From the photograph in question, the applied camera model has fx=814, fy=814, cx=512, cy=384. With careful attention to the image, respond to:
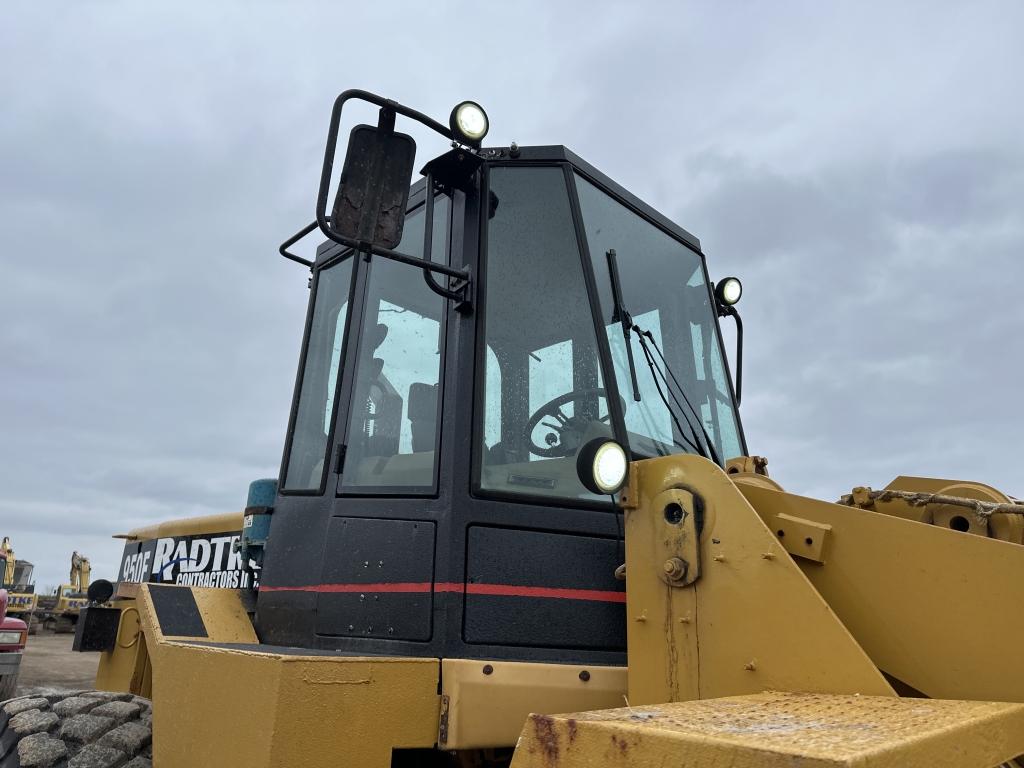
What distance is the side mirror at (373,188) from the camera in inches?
95.5

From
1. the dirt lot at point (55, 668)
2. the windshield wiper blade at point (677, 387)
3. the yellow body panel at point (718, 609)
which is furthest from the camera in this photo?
the dirt lot at point (55, 668)

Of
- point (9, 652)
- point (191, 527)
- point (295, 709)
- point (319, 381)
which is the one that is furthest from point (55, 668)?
point (295, 709)

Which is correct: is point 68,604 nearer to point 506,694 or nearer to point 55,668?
point 55,668

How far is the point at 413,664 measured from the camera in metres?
2.26

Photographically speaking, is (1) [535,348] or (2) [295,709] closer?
(2) [295,709]

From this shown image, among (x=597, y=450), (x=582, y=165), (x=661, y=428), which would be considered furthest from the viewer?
(x=582, y=165)

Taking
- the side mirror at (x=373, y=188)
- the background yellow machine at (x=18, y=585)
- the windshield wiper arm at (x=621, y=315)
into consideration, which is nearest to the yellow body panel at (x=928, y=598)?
the windshield wiper arm at (x=621, y=315)

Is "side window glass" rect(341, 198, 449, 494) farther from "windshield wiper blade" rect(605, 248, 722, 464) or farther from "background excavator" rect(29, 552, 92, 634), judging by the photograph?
"background excavator" rect(29, 552, 92, 634)

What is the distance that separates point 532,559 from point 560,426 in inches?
19.0

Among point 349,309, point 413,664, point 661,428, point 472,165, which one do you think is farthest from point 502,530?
point 472,165

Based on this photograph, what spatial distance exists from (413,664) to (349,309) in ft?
4.96

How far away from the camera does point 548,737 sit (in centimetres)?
131

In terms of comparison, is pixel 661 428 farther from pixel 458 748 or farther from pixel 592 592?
pixel 458 748

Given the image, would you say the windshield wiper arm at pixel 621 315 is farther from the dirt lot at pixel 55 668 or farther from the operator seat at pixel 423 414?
the dirt lot at pixel 55 668
